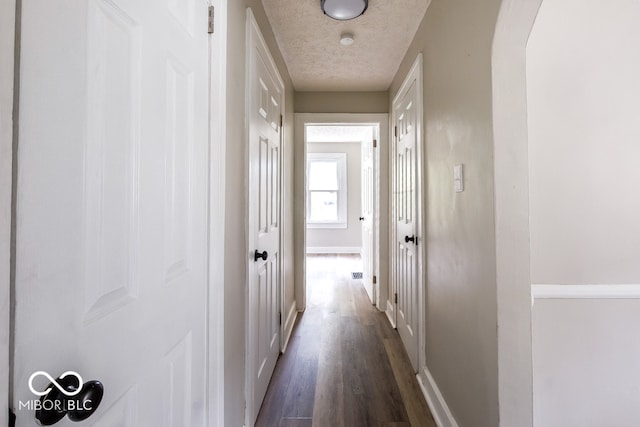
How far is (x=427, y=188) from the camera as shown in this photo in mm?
1908

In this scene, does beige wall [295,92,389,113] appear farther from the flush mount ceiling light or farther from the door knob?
the door knob

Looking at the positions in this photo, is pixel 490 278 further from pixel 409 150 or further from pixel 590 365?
pixel 409 150

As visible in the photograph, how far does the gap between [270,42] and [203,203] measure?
60.0 inches

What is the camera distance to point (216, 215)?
1.10 metres

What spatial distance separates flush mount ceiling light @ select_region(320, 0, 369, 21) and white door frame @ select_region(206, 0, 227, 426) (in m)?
0.88

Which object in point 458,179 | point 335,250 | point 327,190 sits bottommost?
point 335,250

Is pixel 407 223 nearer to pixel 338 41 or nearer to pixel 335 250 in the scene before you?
pixel 338 41

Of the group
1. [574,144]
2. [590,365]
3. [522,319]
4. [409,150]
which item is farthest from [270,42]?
[590,365]

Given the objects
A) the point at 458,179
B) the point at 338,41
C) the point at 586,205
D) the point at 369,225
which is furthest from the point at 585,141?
the point at 369,225

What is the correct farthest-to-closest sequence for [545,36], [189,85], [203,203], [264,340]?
1. [264,340]
2. [545,36]
3. [203,203]
4. [189,85]

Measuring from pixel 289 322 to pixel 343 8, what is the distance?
243 centimetres

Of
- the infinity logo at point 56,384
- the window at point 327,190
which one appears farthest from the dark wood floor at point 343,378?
the window at point 327,190

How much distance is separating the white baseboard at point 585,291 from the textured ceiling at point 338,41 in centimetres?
174

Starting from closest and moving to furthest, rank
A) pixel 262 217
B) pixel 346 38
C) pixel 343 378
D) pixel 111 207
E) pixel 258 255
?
pixel 111 207
pixel 258 255
pixel 262 217
pixel 343 378
pixel 346 38
